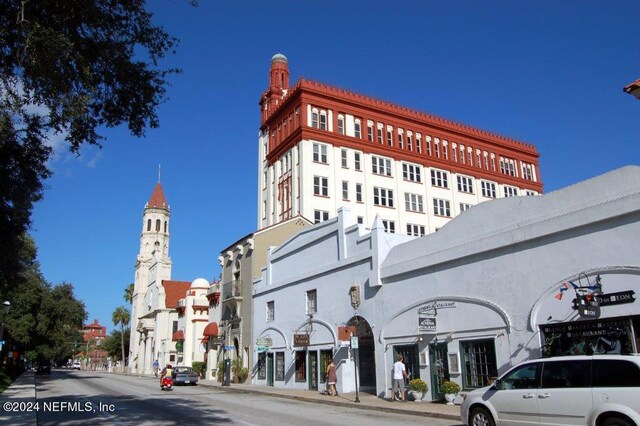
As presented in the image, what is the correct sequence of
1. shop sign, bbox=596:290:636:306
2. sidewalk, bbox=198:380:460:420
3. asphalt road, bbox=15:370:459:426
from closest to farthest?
shop sign, bbox=596:290:636:306
asphalt road, bbox=15:370:459:426
sidewalk, bbox=198:380:460:420

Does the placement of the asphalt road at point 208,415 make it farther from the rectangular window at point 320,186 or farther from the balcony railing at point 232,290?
the rectangular window at point 320,186

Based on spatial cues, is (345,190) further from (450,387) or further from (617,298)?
(617,298)

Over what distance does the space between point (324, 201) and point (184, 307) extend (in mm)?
21833

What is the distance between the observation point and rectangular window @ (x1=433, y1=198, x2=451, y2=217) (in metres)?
49.6

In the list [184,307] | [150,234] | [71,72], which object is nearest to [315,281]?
[71,72]

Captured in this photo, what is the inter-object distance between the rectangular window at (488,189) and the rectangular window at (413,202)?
826 cm

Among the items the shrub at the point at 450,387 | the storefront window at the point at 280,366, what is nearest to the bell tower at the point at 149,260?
the storefront window at the point at 280,366

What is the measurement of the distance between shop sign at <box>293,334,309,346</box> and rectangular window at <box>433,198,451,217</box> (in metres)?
25.0

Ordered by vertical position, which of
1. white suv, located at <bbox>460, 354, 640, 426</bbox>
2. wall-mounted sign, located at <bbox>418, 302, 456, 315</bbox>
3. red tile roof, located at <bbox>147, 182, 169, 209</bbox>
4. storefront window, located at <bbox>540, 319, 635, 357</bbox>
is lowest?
white suv, located at <bbox>460, 354, 640, 426</bbox>

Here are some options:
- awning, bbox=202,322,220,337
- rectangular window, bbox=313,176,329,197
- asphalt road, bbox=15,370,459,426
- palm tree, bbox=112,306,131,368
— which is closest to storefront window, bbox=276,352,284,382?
asphalt road, bbox=15,370,459,426

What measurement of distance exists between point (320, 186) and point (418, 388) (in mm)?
26241

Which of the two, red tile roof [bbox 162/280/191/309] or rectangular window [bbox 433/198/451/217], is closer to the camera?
rectangular window [bbox 433/198/451/217]

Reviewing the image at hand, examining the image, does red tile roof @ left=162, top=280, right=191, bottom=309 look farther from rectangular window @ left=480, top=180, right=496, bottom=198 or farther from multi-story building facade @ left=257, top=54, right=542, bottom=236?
rectangular window @ left=480, top=180, right=496, bottom=198

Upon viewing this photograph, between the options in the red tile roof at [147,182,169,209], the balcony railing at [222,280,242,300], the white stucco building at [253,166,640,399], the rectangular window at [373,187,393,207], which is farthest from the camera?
the red tile roof at [147,182,169,209]
